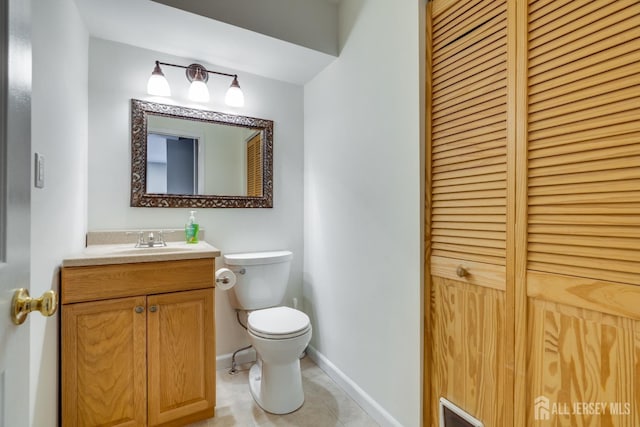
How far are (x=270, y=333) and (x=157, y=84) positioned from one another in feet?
5.25

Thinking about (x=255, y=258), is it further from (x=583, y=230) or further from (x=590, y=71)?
(x=590, y=71)

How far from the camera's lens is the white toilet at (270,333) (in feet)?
5.29

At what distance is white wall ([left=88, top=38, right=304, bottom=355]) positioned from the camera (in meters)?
1.80

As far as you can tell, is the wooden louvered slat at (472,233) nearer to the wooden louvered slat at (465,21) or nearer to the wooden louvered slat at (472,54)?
the wooden louvered slat at (472,54)

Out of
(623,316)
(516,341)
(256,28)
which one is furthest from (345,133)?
(623,316)

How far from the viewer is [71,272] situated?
4.21ft

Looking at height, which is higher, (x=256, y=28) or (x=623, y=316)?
(x=256, y=28)

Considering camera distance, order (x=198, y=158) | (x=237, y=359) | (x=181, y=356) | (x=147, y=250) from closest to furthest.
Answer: (x=181, y=356) → (x=147, y=250) → (x=198, y=158) → (x=237, y=359)

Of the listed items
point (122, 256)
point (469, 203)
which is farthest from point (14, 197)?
point (469, 203)

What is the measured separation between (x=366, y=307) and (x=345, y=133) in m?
1.04

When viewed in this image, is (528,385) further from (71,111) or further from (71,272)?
(71,111)

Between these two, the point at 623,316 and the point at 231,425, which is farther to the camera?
the point at 231,425

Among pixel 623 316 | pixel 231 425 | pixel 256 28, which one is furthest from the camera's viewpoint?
pixel 256 28

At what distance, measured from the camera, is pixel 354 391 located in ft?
5.83
